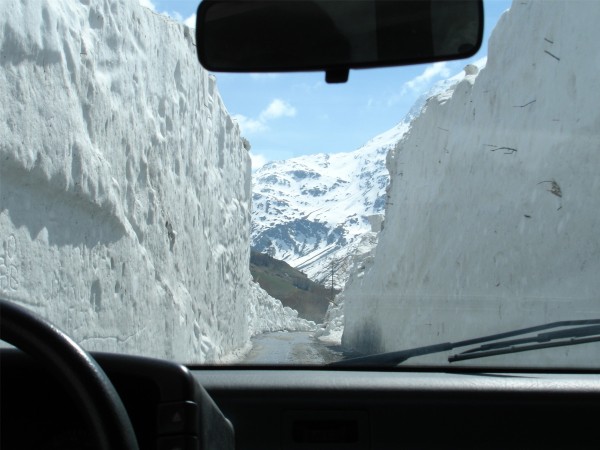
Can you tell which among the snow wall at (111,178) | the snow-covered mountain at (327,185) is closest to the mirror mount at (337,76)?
the snow-covered mountain at (327,185)

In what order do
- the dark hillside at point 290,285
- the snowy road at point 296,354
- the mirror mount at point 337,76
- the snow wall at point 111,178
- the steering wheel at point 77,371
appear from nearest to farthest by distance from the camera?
the steering wheel at point 77,371, the mirror mount at point 337,76, the snowy road at point 296,354, the snow wall at point 111,178, the dark hillside at point 290,285

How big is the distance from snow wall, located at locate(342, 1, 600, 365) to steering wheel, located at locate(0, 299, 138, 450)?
3232 mm

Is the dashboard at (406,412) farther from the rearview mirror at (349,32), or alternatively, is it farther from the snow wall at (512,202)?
the rearview mirror at (349,32)

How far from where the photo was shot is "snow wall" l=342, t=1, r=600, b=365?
10508 mm

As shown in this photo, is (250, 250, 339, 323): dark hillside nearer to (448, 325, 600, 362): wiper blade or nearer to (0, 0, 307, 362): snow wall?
(0, 0, 307, 362): snow wall

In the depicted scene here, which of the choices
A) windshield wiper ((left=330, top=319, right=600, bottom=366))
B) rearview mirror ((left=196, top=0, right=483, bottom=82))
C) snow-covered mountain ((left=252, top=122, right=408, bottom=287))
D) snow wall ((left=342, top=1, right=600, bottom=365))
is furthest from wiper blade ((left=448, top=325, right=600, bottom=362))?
snow-covered mountain ((left=252, top=122, right=408, bottom=287))

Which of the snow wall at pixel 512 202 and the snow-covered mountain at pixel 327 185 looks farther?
the snow wall at pixel 512 202

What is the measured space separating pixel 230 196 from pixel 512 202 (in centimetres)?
1032

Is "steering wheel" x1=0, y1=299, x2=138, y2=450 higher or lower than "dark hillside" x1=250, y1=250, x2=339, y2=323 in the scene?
lower

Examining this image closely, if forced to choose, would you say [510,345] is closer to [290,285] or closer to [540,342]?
[540,342]

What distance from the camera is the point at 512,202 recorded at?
44.2 feet

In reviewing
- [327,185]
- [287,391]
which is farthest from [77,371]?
[327,185]

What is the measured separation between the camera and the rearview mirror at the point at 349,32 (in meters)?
2.72

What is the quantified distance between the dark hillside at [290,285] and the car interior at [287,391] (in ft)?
66.5
